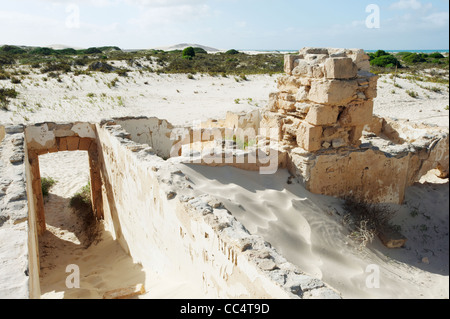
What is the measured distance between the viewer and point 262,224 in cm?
430

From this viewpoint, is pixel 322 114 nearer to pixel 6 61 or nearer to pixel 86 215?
pixel 86 215

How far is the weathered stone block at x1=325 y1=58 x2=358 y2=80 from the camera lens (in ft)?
15.8

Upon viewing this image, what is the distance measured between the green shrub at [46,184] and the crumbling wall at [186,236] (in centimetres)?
332

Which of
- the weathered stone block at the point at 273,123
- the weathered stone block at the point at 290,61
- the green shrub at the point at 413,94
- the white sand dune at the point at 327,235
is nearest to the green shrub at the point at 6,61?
the weathered stone block at the point at 273,123

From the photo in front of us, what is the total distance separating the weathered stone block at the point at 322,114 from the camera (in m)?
5.04

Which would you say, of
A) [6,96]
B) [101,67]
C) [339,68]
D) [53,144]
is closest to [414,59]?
[101,67]

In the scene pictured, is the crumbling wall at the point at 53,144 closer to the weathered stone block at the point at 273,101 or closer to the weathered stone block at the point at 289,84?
the weathered stone block at the point at 273,101

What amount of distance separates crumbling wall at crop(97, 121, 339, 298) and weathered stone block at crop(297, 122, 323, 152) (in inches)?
76.5

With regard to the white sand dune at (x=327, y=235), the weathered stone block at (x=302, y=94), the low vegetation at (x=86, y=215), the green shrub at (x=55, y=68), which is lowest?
the low vegetation at (x=86, y=215)

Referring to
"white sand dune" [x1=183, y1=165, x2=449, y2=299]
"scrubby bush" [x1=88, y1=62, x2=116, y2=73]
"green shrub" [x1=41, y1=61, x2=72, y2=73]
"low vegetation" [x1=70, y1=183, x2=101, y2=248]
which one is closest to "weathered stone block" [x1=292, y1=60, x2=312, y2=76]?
"white sand dune" [x1=183, y1=165, x2=449, y2=299]

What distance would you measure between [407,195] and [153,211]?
4558mm

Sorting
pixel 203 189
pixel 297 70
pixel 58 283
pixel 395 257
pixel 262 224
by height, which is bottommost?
pixel 58 283
